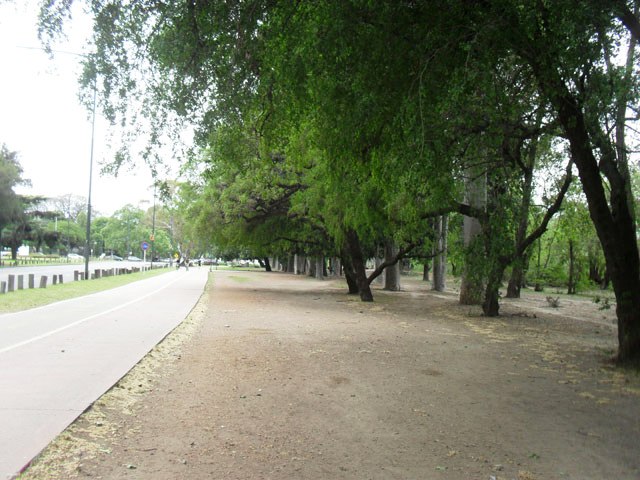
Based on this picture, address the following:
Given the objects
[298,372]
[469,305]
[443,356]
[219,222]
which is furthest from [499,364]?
[219,222]

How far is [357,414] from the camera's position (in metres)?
6.14

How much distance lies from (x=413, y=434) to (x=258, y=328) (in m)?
8.48

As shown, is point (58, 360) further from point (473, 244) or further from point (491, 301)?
point (491, 301)

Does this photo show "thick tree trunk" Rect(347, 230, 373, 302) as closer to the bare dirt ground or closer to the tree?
the bare dirt ground

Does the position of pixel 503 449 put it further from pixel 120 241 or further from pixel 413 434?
pixel 120 241

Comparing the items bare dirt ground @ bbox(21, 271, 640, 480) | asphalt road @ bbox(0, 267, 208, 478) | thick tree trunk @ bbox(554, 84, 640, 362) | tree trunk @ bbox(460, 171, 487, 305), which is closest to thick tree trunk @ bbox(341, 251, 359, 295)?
tree trunk @ bbox(460, 171, 487, 305)

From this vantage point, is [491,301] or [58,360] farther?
[491,301]

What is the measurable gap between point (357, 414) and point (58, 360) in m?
4.91

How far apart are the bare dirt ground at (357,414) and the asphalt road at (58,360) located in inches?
9.0

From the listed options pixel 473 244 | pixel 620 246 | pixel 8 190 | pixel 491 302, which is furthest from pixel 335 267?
pixel 620 246

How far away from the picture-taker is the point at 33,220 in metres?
75.8

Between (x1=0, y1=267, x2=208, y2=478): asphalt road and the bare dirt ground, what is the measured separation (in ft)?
0.75

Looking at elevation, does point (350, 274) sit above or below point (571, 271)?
below

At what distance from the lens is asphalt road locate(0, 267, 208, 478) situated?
504 cm
